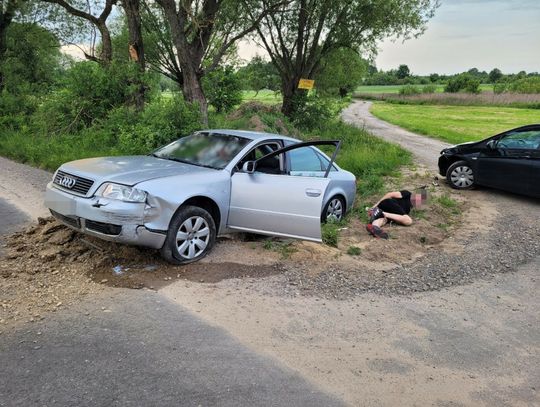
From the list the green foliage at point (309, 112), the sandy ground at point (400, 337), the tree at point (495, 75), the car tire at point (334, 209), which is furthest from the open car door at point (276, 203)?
the tree at point (495, 75)

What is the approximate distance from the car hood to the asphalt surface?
4.88 feet

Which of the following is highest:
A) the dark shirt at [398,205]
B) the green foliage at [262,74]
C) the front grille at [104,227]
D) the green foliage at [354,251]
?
the green foliage at [262,74]

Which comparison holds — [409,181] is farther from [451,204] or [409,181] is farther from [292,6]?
[292,6]

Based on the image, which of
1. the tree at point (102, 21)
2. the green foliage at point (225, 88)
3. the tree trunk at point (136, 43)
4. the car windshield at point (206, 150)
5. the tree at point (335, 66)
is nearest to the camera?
the car windshield at point (206, 150)

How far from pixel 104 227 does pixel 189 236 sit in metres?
0.98

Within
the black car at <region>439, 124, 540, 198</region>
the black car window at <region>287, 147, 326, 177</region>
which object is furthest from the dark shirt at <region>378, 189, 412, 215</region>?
the black car at <region>439, 124, 540, 198</region>

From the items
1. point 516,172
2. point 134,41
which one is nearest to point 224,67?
point 134,41

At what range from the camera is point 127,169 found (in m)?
5.50

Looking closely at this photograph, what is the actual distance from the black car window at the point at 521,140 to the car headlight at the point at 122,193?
8.44m

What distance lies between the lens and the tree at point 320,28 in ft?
60.4

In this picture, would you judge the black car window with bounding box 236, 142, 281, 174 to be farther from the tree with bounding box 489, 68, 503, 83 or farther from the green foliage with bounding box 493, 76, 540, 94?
the tree with bounding box 489, 68, 503, 83

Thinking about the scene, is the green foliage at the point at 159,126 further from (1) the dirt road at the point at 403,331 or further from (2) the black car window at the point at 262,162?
(1) the dirt road at the point at 403,331

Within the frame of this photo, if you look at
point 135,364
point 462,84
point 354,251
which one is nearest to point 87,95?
point 354,251

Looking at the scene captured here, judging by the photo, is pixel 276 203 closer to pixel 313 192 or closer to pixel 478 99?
pixel 313 192
